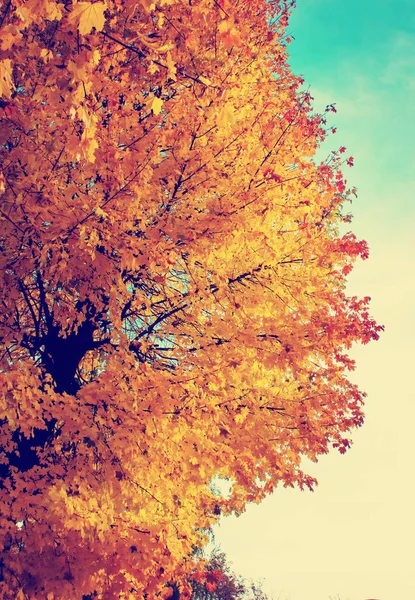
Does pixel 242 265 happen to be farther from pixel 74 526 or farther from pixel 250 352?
pixel 74 526

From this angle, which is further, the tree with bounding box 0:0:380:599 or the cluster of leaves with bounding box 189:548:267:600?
the cluster of leaves with bounding box 189:548:267:600

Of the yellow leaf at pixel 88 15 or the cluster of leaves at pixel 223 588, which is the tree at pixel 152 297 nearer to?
the yellow leaf at pixel 88 15

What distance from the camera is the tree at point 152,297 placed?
14.4 ft

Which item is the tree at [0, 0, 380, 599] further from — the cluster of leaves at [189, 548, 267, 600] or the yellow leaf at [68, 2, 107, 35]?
the cluster of leaves at [189, 548, 267, 600]

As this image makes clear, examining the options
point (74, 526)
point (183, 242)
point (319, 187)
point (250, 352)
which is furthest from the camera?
point (319, 187)

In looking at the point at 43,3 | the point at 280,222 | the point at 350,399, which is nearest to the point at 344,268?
the point at 280,222

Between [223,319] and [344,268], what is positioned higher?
[344,268]

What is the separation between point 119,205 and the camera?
463cm

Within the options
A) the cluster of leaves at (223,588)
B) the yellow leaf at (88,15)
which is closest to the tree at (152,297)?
the yellow leaf at (88,15)

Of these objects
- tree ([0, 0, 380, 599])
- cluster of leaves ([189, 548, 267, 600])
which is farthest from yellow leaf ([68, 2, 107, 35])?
cluster of leaves ([189, 548, 267, 600])

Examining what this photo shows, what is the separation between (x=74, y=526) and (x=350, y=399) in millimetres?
3910

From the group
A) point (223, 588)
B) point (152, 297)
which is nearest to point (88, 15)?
point (152, 297)

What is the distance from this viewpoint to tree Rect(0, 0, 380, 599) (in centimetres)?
439

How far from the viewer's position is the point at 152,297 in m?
6.28
